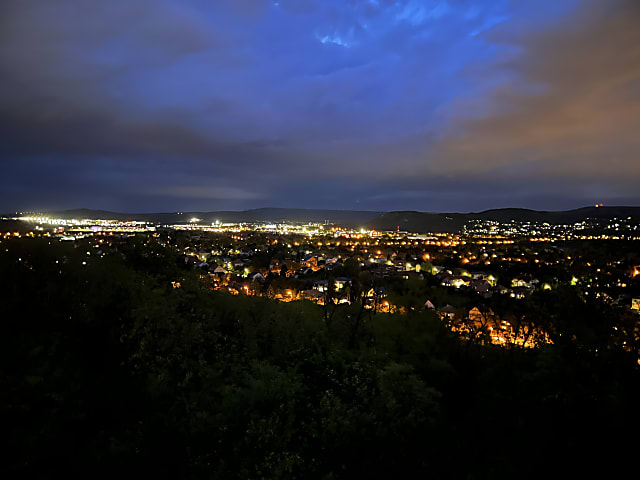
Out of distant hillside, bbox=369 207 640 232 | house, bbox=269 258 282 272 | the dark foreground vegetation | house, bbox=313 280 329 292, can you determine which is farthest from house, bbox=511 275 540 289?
distant hillside, bbox=369 207 640 232

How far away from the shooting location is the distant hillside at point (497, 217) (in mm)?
147000

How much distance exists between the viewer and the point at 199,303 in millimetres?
9656

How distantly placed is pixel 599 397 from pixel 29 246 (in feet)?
64.0

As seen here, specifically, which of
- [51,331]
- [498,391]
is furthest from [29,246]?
[498,391]

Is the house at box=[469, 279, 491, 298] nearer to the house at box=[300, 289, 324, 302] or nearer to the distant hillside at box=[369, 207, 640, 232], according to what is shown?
the house at box=[300, 289, 324, 302]

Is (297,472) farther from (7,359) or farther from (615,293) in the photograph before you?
(615,293)

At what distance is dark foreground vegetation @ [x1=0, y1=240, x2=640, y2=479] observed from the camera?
262 inches

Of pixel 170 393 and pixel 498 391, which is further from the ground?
pixel 170 393

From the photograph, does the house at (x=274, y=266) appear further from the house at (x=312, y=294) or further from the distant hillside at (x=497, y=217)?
the distant hillside at (x=497, y=217)

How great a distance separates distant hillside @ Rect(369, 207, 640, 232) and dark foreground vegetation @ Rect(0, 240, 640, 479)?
522 ft

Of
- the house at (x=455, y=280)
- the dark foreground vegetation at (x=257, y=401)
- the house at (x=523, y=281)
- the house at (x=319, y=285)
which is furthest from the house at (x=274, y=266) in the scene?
the dark foreground vegetation at (x=257, y=401)

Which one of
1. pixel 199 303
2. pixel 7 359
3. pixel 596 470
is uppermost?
pixel 199 303

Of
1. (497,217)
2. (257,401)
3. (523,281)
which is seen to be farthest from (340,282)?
(497,217)

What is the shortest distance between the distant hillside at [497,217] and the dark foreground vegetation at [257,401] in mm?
159162
